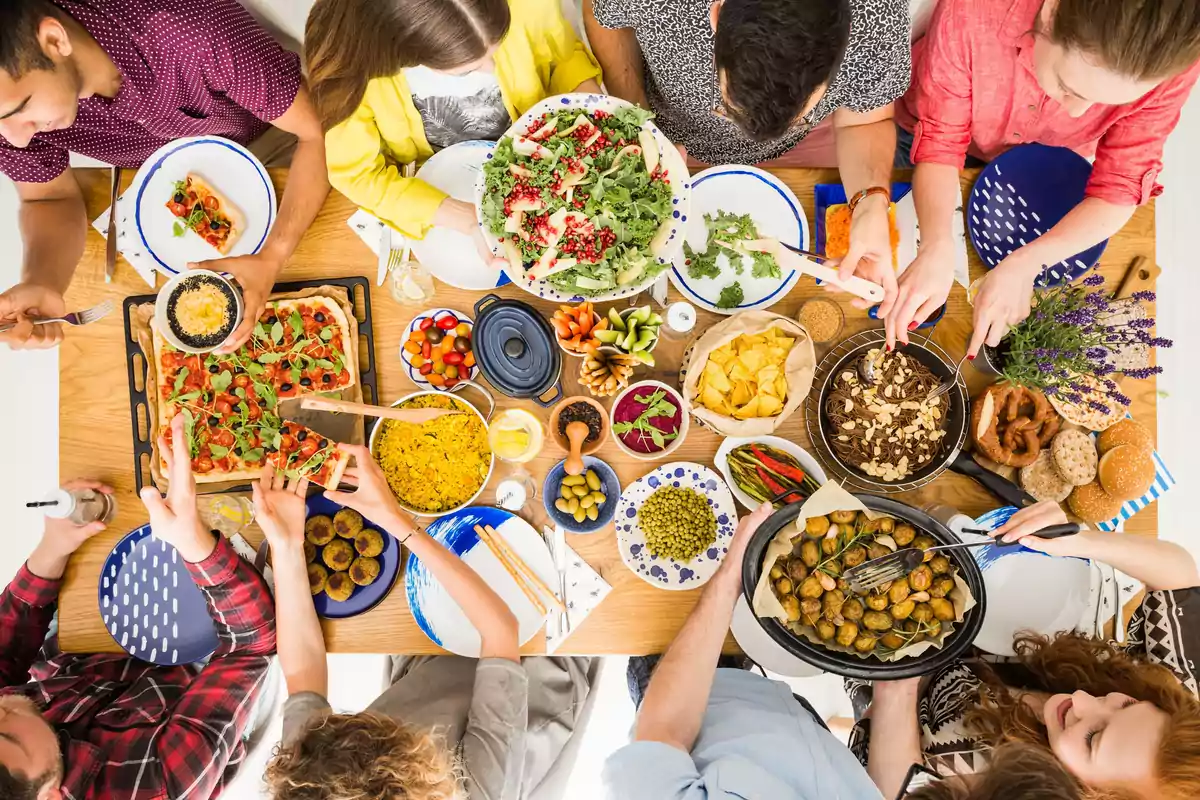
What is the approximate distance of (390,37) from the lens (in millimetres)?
1525

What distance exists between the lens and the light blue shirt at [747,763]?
1.63 m

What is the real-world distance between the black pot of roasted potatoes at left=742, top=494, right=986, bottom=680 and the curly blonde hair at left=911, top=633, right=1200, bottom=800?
0.94ft

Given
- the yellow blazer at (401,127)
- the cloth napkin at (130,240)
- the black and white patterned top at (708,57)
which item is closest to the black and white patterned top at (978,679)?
the black and white patterned top at (708,57)

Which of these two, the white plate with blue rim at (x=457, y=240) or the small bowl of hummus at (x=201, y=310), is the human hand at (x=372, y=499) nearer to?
the small bowl of hummus at (x=201, y=310)

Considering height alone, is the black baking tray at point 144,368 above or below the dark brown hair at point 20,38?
below

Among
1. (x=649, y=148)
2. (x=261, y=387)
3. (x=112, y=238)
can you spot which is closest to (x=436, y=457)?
(x=261, y=387)

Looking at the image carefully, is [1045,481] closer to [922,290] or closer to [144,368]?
[922,290]

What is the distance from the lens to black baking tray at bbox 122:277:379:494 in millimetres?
1890

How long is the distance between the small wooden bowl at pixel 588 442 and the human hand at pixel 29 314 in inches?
54.0

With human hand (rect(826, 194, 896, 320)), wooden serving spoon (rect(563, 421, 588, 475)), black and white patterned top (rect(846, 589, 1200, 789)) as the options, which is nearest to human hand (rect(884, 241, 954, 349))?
human hand (rect(826, 194, 896, 320))

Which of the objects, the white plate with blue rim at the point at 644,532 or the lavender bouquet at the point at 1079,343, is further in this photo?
the white plate with blue rim at the point at 644,532

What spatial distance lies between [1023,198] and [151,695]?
285 cm

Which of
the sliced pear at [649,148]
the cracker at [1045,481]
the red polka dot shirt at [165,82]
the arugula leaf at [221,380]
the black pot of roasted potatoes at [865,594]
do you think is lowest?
the black pot of roasted potatoes at [865,594]

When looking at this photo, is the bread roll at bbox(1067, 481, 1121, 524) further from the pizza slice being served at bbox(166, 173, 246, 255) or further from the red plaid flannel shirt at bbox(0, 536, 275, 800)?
the pizza slice being served at bbox(166, 173, 246, 255)
